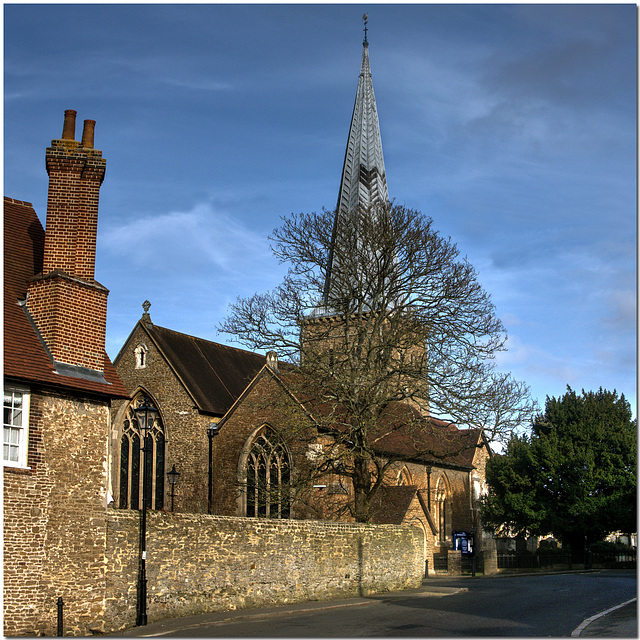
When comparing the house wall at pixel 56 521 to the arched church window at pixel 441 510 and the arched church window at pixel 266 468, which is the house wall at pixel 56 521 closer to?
the arched church window at pixel 266 468

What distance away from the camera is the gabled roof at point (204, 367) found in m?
34.7

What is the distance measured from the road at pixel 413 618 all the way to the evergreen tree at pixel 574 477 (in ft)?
77.6

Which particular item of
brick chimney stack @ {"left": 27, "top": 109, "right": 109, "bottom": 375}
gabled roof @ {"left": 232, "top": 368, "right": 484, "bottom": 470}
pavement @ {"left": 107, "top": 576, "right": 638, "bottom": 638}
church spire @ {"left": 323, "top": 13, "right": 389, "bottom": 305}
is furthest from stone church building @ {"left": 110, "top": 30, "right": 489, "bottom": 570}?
church spire @ {"left": 323, "top": 13, "right": 389, "bottom": 305}

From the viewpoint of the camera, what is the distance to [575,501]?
4578 cm

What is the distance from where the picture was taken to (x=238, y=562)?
19.0 meters

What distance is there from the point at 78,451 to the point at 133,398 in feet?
→ 64.8

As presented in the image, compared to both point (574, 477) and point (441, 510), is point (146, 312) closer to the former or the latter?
point (441, 510)

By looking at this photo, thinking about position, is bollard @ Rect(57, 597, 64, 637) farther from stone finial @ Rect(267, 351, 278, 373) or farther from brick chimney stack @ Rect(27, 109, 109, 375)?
stone finial @ Rect(267, 351, 278, 373)

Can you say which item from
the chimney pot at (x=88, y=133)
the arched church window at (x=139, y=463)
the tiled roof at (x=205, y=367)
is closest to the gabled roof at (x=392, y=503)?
the tiled roof at (x=205, y=367)

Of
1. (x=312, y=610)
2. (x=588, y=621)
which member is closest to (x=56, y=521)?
(x=312, y=610)

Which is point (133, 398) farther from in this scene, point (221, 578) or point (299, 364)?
point (221, 578)

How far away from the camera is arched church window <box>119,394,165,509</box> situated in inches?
1323

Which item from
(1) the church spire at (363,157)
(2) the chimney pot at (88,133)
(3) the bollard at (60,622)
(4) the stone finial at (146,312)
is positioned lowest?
(3) the bollard at (60,622)

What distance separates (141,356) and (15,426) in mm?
20724
